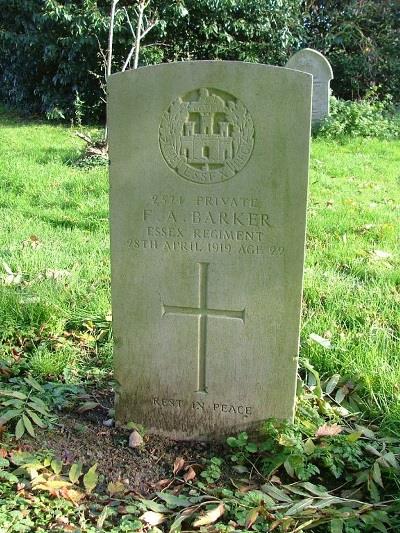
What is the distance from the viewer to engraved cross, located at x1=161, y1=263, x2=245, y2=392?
2.56 meters

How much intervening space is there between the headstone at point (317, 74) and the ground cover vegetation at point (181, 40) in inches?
75.1

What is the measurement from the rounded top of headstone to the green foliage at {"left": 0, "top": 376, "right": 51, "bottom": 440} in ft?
28.0

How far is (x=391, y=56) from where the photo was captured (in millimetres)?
13359

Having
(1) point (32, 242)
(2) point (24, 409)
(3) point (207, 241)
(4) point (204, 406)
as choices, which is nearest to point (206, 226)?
(3) point (207, 241)

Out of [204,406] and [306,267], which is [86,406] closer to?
[204,406]

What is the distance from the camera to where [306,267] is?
423 centimetres

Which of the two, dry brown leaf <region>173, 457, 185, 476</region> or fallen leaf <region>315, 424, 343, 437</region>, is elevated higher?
fallen leaf <region>315, 424, 343, 437</region>

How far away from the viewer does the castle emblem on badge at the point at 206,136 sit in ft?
7.75

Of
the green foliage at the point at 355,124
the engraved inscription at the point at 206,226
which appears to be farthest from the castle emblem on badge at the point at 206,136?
the green foliage at the point at 355,124

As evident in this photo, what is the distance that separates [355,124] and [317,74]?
1060 millimetres

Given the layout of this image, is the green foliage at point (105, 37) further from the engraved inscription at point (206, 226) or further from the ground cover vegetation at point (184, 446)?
the engraved inscription at point (206, 226)

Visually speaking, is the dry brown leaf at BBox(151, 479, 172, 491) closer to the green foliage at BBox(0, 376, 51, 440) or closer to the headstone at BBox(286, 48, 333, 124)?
the green foliage at BBox(0, 376, 51, 440)

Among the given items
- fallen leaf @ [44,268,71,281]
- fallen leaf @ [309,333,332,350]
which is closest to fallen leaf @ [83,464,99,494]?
fallen leaf @ [309,333,332,350]

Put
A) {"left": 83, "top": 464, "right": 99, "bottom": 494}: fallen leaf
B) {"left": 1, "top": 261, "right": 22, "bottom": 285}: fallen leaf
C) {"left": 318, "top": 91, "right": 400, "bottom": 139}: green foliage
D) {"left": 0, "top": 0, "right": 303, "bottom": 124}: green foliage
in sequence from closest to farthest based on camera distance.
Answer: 1. {"left": 83, "top": 464, "right": 99, "bottom": 494}: fallen leaf
2. {"left": 1, "top": 261, "right": 22, "bottom": 285}: fallen leaf
3. {"left": 318, "top": 91, "right": 400, "bottom": 139}: green foliage
4. {"left": 0, "top": 0, "right": 303, "bottom": 124}: green foliage
